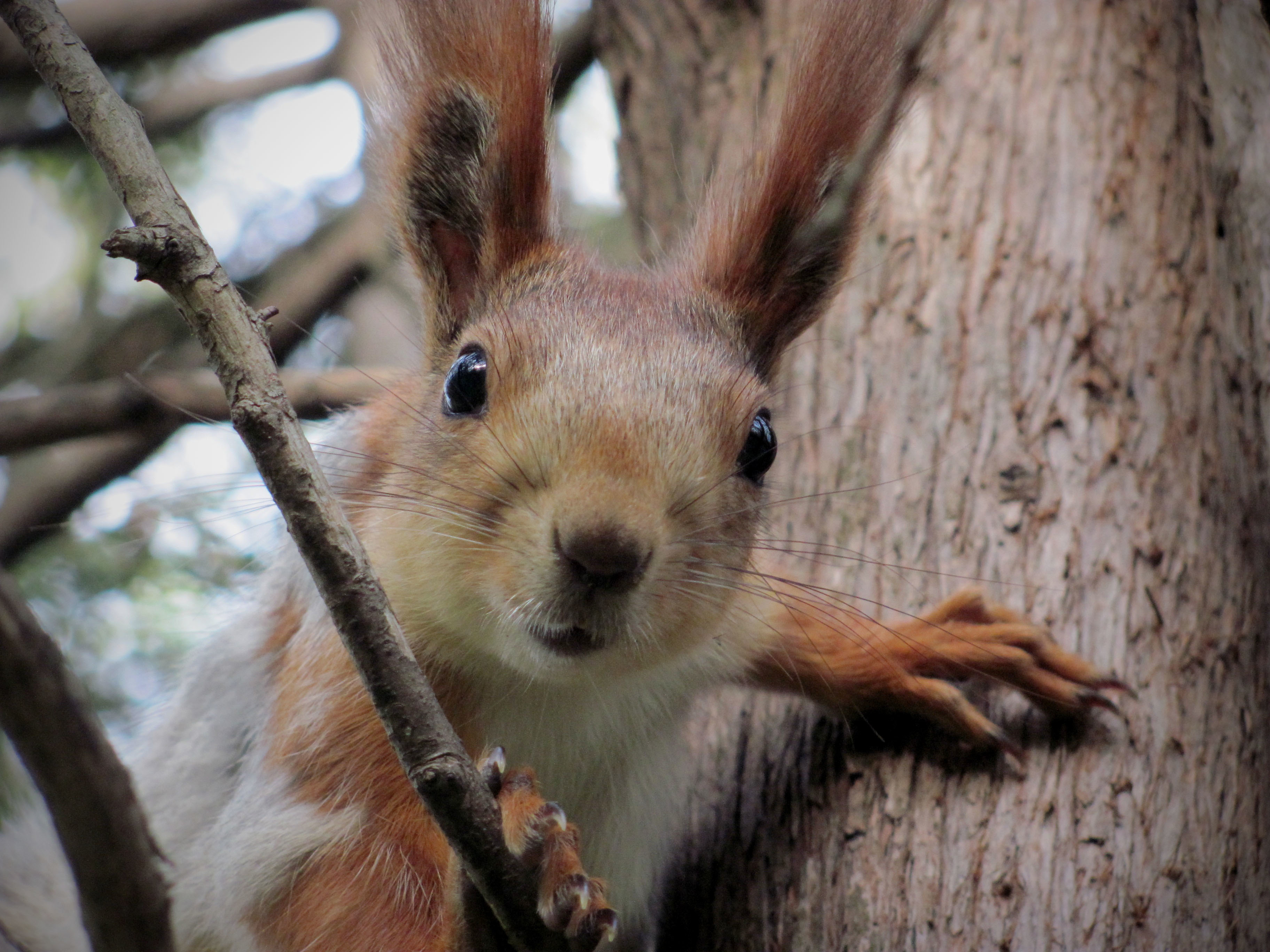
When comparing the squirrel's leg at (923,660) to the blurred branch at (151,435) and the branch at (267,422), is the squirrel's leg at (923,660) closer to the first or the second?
the branch at (267,422)

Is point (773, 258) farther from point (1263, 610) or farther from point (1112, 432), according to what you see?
point (1263, 610)

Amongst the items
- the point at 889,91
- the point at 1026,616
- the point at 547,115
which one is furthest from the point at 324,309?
the point at 1026,616

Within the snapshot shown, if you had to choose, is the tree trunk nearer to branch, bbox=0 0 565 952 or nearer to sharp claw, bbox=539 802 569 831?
sharp claw, bbox=539 802 569 831

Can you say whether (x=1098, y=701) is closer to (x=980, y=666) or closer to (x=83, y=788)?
(x=980, y=666)

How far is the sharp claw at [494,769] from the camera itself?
1.99m

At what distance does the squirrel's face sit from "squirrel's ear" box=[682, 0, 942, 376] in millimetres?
246

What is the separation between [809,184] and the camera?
295 cm

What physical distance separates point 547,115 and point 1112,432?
1836 millimetres

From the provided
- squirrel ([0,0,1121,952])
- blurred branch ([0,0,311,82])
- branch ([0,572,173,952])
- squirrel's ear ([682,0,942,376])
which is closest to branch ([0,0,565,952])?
squirrel ([0,0,1121,952])

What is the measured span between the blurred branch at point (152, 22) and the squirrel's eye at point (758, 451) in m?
3.64

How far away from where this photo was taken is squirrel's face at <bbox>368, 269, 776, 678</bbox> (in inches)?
87.7

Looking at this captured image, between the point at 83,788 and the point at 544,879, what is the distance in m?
0.94

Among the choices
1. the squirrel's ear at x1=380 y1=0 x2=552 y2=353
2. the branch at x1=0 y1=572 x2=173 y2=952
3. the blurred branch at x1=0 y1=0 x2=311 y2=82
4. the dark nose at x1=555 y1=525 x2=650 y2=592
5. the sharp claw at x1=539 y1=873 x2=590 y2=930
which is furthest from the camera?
the blurred branch at x1=0 y1=0 x2=311 y2=82

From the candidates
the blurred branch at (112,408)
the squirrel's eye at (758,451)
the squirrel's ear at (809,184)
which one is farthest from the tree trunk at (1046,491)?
the blurred branch at (112,408)
